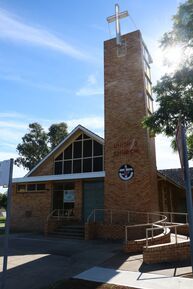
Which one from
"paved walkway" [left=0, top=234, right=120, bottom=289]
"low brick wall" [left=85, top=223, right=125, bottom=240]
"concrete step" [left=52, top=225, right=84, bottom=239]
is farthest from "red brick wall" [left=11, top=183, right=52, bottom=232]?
"paved walkway" [left=0, top=234, right=120, bottom=289]

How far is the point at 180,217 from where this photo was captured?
2120 cm

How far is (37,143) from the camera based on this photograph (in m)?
39.9

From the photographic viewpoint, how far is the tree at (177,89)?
9155 millimetres

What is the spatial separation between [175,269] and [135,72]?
482 inches

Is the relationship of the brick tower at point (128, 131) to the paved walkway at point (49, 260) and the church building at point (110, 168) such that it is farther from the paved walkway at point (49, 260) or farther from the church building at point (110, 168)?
the paved walkway at point (49, 260)

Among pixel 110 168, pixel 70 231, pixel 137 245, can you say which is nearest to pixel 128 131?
pixel 110 168

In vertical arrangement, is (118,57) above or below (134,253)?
above

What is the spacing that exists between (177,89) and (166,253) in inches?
253

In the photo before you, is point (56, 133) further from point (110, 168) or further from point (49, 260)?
point (49, 260)

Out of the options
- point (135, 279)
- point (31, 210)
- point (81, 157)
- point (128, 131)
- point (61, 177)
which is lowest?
point (135, 279)

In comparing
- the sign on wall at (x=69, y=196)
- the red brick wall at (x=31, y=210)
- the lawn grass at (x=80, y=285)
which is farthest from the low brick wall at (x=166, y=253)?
the red brick wall at (x=31, y=210)

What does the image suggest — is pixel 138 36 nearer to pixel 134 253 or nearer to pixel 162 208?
pixel 162 208

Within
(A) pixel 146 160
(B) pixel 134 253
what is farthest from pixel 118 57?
(B) pixel 134 253

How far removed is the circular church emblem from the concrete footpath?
7996 millimetres
